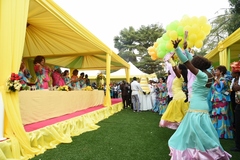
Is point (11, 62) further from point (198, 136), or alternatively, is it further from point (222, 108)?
point (222, 108)

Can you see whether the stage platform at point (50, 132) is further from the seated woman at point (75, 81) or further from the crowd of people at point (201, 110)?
the seated woman at point (75, 81)

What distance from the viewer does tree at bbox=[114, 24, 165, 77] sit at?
31094 mm

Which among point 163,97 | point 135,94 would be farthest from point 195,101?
point 135,94

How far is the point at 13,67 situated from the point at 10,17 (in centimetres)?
70

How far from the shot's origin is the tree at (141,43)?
31.1m

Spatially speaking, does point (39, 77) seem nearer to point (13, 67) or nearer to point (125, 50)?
point (13, 67)

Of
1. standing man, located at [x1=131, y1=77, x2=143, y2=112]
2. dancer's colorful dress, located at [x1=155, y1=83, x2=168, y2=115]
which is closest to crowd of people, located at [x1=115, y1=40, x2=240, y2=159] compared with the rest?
dancer's colorful dress, located at [x1=155, y1=83, x2=168, y2=115]

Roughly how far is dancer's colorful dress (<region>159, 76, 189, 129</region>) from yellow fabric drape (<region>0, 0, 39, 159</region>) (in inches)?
110

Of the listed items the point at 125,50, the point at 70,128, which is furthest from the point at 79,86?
the point at 125,50

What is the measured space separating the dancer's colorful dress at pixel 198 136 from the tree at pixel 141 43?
28100 millimetres

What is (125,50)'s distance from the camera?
35.2 metres

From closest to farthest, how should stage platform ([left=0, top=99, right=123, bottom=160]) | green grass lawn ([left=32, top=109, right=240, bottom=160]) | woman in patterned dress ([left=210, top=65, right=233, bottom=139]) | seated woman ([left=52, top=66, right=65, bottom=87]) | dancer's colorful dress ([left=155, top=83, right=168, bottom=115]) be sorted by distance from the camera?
1. stage platform ([left=0, top=99, right=123, bottom=160])
2. green grass lawn ([left=32, top=109, right=240, bottom=160])
3. woman in patterned dress ([left=210, top=65, right=233, bottom=139])
4. seated woman ([left=52, top=66, right=65, bottom=87])
5. dancer's colorful dress ([left=155, top=83, right=168, bottom=115])

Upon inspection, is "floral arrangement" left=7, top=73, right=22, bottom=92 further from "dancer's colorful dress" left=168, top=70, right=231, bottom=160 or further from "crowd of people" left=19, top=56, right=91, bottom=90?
"dancer's colorful dress" left=168, top=70, right=231, bottom=160

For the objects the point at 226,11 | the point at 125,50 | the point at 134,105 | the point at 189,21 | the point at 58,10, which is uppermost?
the point at 226,11
